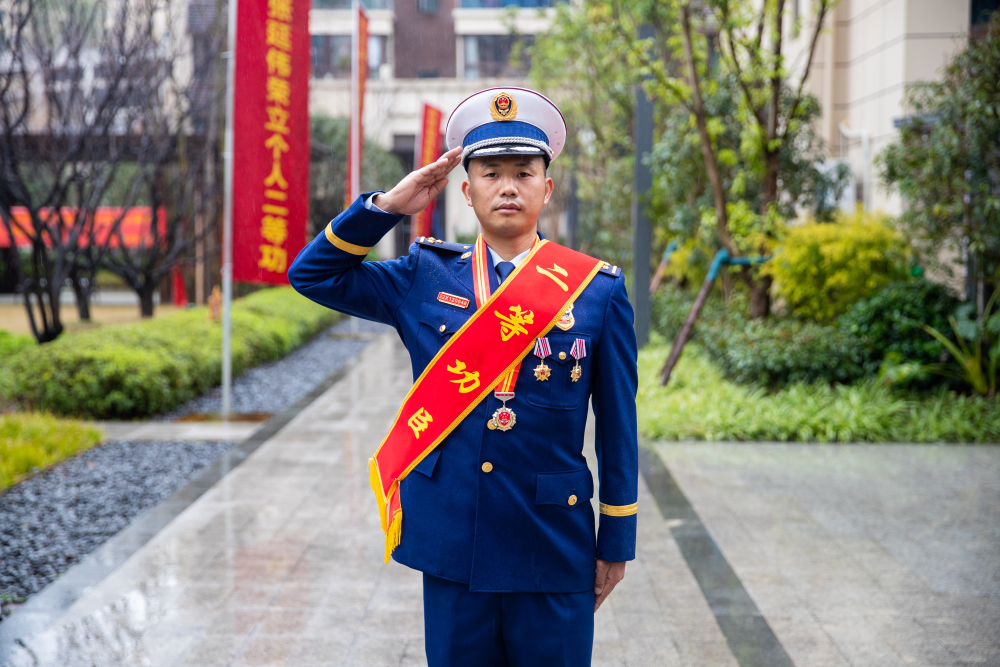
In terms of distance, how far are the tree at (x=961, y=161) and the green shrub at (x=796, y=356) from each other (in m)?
1.11

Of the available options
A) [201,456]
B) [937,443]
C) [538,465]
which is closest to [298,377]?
[201,456]

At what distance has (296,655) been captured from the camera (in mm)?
3299

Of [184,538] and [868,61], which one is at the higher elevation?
[868,61]

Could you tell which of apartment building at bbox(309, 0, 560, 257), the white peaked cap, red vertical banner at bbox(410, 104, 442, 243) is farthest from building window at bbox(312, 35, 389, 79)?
the white peaked cap

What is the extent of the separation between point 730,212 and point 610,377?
726 cm

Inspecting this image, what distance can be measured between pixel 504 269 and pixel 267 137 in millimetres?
6007

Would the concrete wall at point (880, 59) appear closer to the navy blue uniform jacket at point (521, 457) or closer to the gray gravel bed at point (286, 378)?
the gray gravel bed at point (286, 378)

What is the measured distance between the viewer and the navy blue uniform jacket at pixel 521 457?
1.98m

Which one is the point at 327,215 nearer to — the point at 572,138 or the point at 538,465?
the point at 572,138

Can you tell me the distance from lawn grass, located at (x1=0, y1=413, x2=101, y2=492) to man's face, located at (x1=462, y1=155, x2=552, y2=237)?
15.5 feet

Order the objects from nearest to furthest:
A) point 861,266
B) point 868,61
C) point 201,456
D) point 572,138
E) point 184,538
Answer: point 184,538
point 201,456
point 861,266
point 868,61
point 572,138

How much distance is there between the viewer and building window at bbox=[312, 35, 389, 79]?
29.3 meters

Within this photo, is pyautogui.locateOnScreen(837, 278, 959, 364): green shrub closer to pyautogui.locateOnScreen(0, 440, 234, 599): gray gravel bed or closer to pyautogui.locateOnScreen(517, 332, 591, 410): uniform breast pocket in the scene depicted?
pyautogui.locateOnScreen(0, 440, 234, 599): gray gravel bed

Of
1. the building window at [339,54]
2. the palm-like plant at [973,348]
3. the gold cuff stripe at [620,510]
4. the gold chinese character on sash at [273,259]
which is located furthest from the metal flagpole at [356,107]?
the building window at [339,54]
